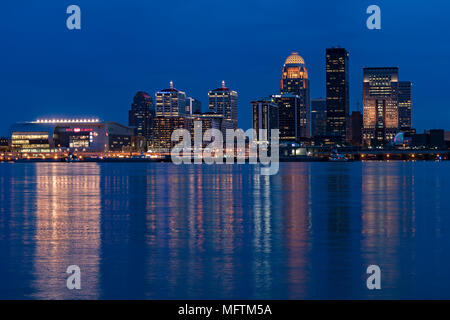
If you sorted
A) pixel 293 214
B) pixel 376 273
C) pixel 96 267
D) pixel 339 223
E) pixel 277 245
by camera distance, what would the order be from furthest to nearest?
pixel 293 214 < pixel 339 223 < pixel 277 245 < pixel 96 267 < pixel 376 273

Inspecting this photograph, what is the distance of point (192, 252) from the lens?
23.6 metres

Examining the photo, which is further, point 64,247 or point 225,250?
point 64,247

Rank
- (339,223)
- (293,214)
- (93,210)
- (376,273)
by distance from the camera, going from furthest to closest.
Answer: (93,210) < (293,214) < (339,223) < (376,273)

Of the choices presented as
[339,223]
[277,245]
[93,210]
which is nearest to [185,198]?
[93,210]

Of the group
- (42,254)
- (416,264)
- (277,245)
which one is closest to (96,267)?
(42,254)

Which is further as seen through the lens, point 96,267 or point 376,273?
point 96,267

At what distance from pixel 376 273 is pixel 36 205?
32.5 m

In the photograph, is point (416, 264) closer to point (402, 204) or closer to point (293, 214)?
point (293, 214)

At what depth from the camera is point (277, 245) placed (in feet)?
82.5

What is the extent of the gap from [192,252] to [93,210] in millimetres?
18787

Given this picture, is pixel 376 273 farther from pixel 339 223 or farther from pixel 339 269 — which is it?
pixel 339 223

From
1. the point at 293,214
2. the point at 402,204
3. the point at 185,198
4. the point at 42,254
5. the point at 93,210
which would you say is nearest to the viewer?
the point at 42,254

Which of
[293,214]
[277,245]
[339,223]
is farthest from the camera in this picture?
[293,214]

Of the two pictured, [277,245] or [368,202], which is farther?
[368,202]
